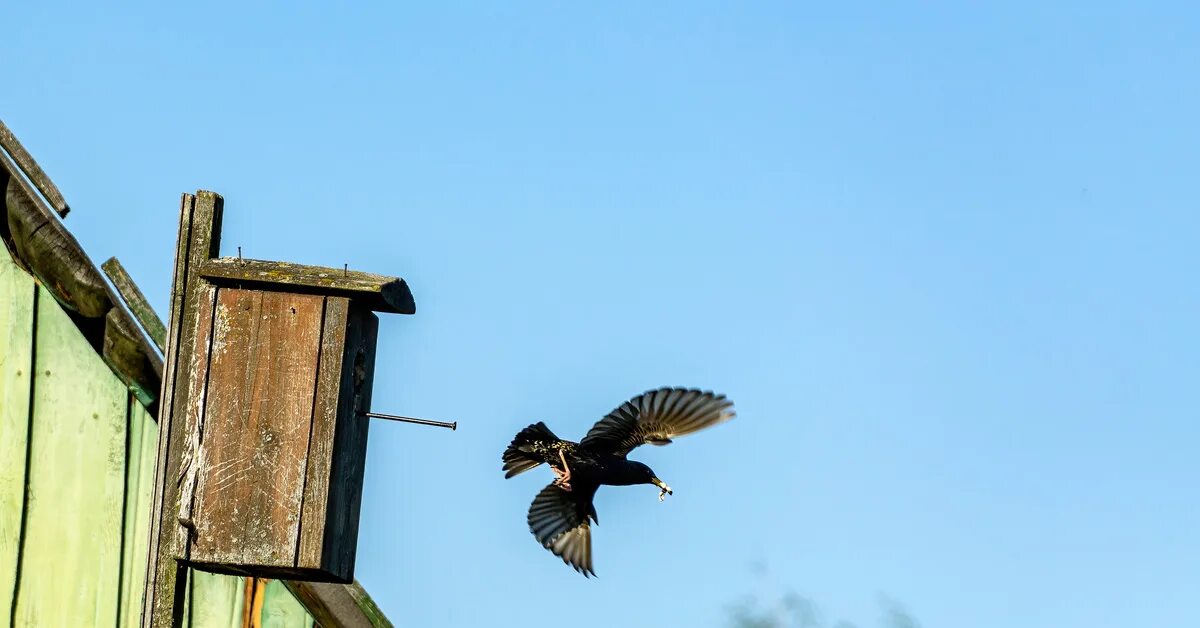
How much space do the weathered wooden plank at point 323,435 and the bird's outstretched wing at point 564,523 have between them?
3404 mm

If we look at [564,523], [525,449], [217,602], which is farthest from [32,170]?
[564,523]

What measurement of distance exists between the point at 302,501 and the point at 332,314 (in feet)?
1.84

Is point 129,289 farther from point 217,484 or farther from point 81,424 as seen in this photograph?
point 217,484

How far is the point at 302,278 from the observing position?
17.5 feet

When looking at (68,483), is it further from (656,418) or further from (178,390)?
(656,418)

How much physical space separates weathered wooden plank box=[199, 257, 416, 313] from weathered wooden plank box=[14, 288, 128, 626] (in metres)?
1.72

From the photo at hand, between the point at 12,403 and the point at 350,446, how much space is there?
206 cm

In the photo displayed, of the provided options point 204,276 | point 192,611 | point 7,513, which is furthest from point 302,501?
point 7,513

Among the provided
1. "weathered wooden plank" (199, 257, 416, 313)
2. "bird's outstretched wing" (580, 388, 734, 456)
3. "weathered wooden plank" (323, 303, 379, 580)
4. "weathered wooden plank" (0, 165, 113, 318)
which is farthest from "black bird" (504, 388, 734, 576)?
"weathered wooden plank" (199, 257, 416, 313)

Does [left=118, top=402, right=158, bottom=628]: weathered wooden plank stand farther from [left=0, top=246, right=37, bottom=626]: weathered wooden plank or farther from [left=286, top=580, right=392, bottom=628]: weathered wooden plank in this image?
[left=286, top=580, right=392, bottom=628]: weathered wooden plank

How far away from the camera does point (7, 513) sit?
6.76 meters

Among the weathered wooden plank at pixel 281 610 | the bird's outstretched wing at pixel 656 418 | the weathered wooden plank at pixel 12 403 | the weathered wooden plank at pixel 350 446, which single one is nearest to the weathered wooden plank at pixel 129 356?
the weathered wooden plank at pixel 12 403

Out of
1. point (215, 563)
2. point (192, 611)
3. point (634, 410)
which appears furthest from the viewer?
point (634, 410)

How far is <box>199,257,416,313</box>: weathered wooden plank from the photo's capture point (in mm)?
5211
